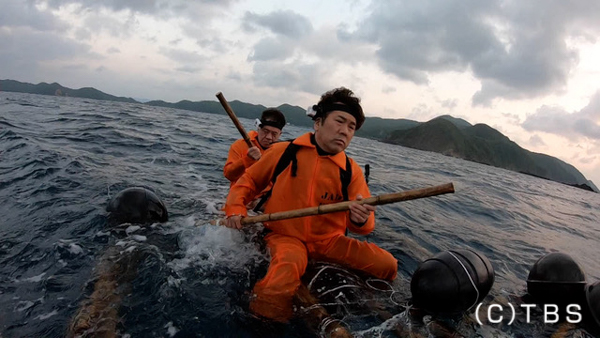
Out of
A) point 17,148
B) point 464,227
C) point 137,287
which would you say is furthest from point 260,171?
point 17,148

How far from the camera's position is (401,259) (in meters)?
6.69

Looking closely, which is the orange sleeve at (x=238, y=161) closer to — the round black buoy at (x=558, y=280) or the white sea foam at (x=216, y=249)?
the white sea foam at (x=216, y=249)

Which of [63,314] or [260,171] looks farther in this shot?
[260,171]

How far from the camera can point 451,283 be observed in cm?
427

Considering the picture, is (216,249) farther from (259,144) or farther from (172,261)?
(259,144)

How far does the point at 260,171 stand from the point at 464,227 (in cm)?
793

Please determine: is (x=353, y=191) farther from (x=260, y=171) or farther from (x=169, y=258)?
(x=169, y=258)

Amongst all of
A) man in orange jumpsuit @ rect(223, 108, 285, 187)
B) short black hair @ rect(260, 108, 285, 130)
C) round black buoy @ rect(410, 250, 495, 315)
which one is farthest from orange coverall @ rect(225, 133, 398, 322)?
short black hair @ rect(260, 108, 285, 130)

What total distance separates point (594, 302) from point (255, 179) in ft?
16.2

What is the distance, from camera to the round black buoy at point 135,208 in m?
6.02

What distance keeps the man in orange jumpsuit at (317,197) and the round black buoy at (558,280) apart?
7.50 ft

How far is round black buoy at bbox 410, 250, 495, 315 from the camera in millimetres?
4277

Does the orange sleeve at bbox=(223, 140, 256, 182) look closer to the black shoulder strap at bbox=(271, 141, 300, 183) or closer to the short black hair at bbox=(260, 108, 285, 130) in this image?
the short black hair at bbox=(260, 108, 285, 130)

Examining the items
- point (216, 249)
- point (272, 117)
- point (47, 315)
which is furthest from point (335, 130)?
point (47, 315)
